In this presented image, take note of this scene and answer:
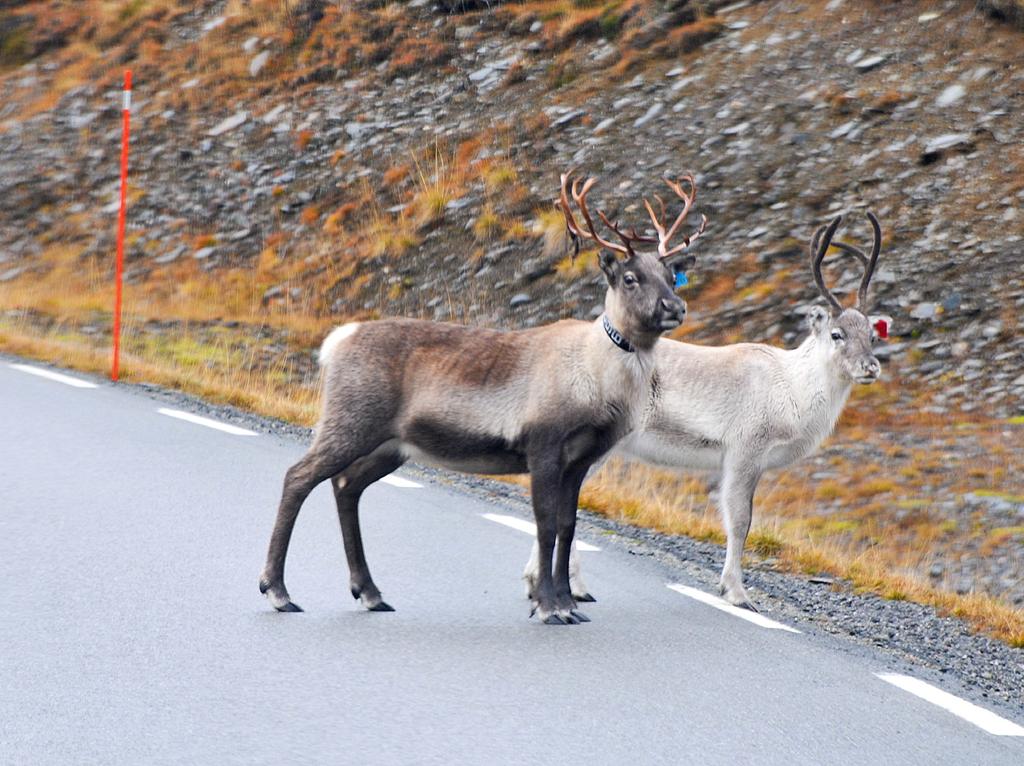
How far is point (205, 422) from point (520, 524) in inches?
157

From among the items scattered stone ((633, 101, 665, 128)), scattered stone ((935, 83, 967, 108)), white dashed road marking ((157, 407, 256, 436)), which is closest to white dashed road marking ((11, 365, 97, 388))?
white dashed road marking ((157, 407, 256, 436))

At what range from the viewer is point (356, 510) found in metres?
8.07

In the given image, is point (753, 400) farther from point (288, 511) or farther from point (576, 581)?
point (288, 511)

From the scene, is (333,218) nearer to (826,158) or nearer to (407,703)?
(826,158)

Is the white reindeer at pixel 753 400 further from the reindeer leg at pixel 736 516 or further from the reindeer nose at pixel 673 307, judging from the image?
Answer: the reindeer nose at pixel 673 307

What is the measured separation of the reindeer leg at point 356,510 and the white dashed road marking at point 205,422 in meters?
4.77

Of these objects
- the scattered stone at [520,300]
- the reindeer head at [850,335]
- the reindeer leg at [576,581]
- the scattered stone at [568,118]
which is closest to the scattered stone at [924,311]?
the scattered stone at [520,300]

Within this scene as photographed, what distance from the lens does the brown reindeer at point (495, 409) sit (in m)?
7.84

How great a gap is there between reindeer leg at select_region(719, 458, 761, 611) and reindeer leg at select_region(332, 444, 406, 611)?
191 centimetres

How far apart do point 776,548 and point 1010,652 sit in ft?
8.11

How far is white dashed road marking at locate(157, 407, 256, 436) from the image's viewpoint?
12820 mm

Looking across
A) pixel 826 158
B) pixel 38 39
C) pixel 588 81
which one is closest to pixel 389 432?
pixel 826 158

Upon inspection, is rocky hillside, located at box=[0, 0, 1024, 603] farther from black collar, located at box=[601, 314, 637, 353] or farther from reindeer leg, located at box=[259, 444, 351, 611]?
reindeer leg, located at box=[259, 444, 351, 611]

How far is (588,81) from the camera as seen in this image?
22.9 metres
